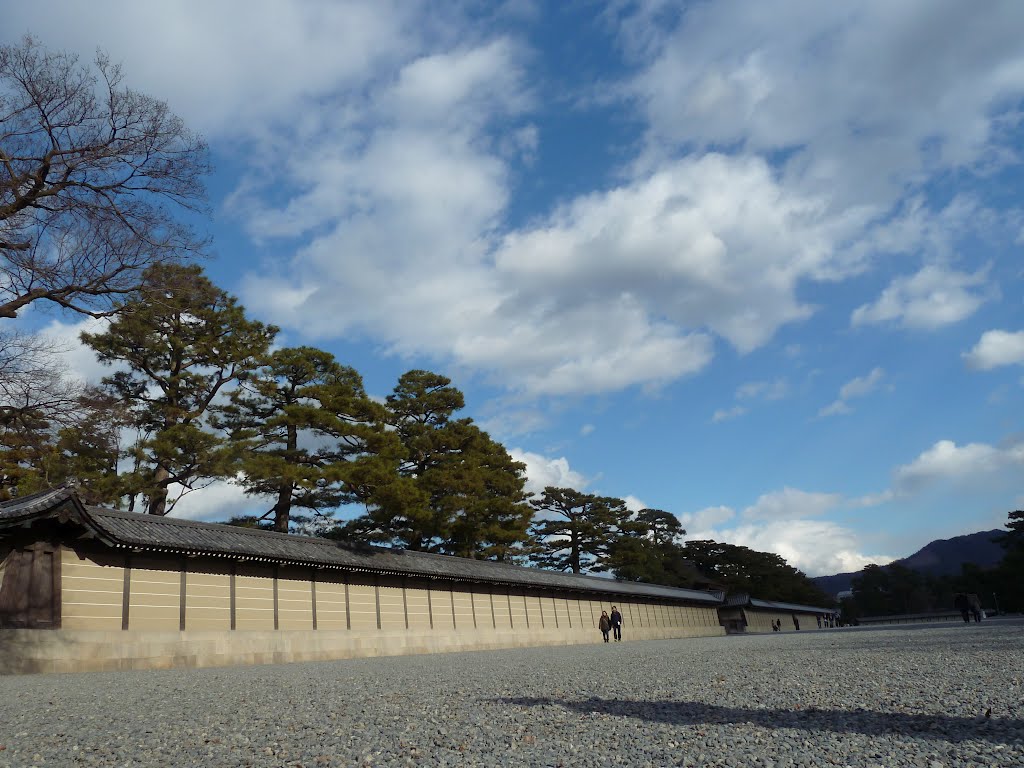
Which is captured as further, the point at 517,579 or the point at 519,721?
the point at 517,579

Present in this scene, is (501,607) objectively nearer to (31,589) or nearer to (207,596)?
(207,596)

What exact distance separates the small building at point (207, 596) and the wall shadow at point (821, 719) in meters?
11.2

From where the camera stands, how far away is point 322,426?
1006 inches

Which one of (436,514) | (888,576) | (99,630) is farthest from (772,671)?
(888,576)

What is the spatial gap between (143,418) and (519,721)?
21823mm

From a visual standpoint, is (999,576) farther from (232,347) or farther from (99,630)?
(99,630)

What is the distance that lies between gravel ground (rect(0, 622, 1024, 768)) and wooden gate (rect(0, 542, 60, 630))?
16.8 ft

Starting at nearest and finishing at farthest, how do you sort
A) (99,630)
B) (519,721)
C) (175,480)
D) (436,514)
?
1. (519,721)
2. (99,630)
3. (175,480)
4. (436,514)

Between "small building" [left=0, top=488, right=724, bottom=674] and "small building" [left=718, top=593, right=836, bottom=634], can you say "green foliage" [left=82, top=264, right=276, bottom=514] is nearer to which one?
"small building" [left=0, top=488, right=724, bottom=674]

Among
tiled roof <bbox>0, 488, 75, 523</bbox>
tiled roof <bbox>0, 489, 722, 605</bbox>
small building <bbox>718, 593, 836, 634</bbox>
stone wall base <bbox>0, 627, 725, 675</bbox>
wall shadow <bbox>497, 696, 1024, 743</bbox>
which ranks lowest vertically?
small building <bbox>718, 593, 836, 634</bbox>

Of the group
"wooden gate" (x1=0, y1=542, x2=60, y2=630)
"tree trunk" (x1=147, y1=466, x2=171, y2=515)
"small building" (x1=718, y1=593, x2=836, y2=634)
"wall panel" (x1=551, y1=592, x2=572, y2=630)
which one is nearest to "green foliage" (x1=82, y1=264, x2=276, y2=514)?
"tree trunk" (x1=147, y1=466, x2=171, y2=515)

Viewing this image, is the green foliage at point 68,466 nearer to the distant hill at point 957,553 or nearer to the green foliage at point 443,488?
the green foliage at point 443,488

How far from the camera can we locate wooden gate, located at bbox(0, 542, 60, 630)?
12.6m

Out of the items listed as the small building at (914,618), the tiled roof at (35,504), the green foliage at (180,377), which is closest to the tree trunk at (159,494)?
the green foliage at (180,377)
